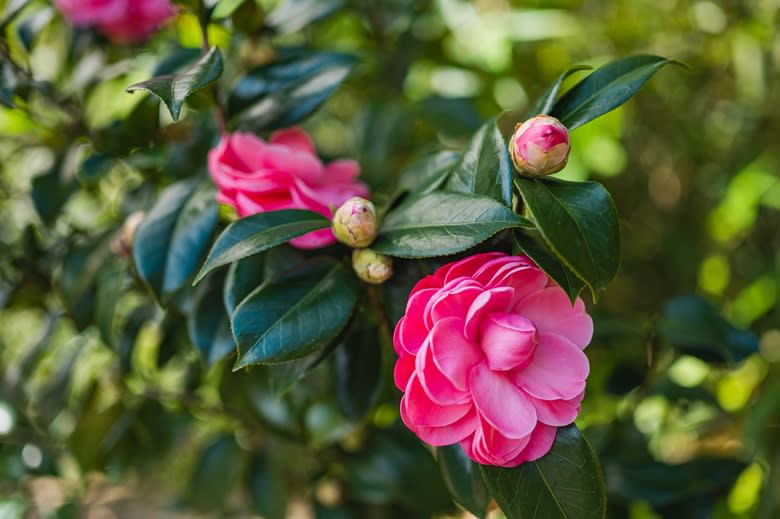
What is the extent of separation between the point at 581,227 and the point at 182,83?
0.33 m

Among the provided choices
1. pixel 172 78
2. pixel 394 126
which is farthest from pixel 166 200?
pixel 394 126

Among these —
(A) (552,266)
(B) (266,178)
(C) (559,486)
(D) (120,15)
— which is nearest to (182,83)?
(B) (266,178)

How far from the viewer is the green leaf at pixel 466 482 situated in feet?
2.14

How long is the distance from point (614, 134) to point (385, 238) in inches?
33.6

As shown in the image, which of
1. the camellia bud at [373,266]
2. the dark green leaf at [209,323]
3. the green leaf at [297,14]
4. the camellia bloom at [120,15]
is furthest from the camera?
the camellia bloom at [120,15]

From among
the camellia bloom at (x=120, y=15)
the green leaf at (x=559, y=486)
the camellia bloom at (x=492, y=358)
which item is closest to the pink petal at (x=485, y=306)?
the camellia bloom at (x=492, y=358)

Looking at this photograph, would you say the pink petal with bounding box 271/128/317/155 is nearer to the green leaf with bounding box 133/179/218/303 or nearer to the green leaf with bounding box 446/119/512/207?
the green leaf with bounding box 133/179/218/303

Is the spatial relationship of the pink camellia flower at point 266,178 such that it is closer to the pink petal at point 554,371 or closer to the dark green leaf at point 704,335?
the pink petal at point 554,371

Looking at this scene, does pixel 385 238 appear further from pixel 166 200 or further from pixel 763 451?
pixel 763 451

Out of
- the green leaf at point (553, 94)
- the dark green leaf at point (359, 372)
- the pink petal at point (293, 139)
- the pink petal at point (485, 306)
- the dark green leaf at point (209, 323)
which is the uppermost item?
the green leaf at point (553, 94)

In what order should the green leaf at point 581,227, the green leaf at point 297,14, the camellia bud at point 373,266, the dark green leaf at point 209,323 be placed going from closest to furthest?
the green leaf at point 581,227 → the camellia bud at point 373,266 → the dark green leaf at point 209,323 → the green leaf at point 297,14

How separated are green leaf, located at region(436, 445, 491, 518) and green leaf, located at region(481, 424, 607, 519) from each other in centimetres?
13

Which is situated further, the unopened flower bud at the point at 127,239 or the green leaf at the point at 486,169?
the unopened flower bud at the point at 127,239

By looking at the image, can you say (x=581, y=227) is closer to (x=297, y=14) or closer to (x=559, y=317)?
(x=559, y=317)
